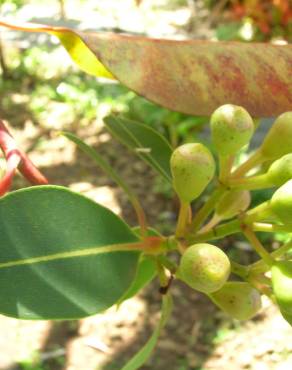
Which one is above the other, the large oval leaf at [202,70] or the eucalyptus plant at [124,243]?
the large oval leaf at [202,70]

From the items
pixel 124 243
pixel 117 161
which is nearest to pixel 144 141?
pixel 124 243

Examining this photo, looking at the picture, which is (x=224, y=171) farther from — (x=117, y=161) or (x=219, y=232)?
(x=117, y=161)

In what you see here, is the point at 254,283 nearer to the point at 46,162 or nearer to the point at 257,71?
the point at 257,71

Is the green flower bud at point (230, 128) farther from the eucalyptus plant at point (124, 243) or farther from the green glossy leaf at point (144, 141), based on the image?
the green glossy leaf at point (144, 141)

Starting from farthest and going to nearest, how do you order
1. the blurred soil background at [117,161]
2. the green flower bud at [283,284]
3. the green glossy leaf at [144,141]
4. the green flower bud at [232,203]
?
the blurred soil background at [117,161], the green glossy leaf at [144,141], the green flower bud at [232,203], the green flower bud at [283,284]

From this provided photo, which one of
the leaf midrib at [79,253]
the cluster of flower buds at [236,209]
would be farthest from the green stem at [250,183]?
the leaf midrib at [79,253]

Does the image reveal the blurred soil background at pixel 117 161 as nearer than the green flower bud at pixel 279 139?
No
